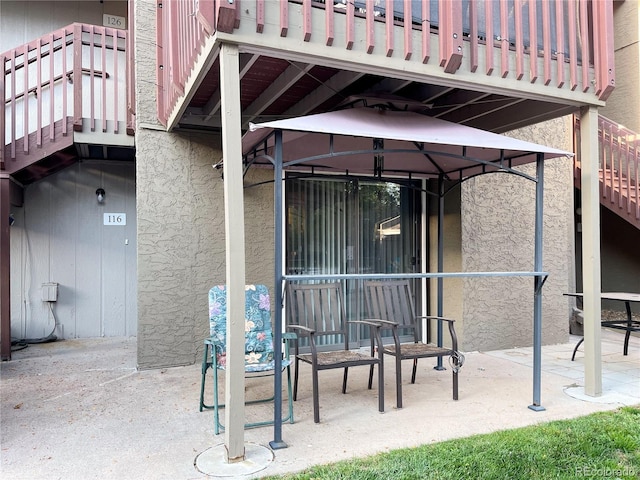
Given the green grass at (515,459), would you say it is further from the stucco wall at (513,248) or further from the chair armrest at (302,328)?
the stucco wall at (513,248)

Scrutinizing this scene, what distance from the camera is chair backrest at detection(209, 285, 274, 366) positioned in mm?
3643

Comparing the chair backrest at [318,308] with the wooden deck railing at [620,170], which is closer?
the chair backrest at [318,308]

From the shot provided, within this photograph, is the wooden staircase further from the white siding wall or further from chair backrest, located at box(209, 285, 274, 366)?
chair backrest, located at box(209, 285, 274, 366)

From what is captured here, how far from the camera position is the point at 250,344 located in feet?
12.7

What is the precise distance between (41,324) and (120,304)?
39.0 inches

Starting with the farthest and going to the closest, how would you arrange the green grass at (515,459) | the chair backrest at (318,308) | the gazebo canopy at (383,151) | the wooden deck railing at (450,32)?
the chair backrest at (318,308)
the gazebo canopy at (383,151)
the wooden deck railing at (450,32)
the green grass at (515,459)

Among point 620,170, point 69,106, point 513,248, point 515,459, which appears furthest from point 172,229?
point 620,170

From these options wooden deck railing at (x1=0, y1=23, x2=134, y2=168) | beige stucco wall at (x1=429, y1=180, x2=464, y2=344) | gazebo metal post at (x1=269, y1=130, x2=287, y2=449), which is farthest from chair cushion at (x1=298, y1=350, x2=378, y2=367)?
wooden deck railing at (x1=0, y1=23, x2=134, y2=168)

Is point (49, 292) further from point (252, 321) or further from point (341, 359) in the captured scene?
point (341, 359)

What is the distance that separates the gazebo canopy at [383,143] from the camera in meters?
3.26

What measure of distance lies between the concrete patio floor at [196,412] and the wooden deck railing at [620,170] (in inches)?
101

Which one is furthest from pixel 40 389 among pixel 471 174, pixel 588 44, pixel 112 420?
pixel 588 44

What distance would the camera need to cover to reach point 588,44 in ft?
13.9

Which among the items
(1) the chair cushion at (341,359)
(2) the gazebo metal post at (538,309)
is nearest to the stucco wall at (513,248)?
(2) the gazebo metal post at (538,309)
